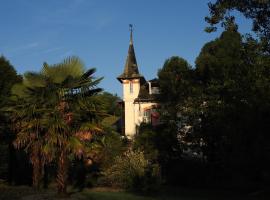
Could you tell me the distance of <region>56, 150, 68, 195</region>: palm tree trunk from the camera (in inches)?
795

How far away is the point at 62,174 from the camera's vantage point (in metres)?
20.3

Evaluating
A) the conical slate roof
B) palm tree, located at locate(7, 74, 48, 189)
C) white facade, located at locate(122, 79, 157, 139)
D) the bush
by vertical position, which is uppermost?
the conical slate roof

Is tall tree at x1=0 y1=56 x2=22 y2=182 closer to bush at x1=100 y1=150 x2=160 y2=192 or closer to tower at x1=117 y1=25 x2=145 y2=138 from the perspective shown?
bush at x1=100 y1=150 x2=160 y2=192

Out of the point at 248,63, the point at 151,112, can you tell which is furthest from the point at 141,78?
the point at 248,63

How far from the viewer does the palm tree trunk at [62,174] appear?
2019 centimetres

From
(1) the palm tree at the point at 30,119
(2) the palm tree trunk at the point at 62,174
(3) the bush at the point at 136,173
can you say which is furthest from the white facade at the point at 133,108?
(2) the palm tree trunk at the point at 62,174

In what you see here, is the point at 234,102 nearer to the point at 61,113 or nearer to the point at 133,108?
the point at 61,113

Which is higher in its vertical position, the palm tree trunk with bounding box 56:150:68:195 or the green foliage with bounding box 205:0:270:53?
the green foliage with bounding box 205:0:270:53

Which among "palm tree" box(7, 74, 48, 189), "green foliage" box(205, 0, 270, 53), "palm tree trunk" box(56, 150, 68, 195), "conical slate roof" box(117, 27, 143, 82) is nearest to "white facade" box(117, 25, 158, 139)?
"conical slate roof" box(117, 27, 143, 82)

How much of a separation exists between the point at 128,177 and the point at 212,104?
12171 mm

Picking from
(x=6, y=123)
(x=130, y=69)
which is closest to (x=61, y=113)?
(x=6, y=123)

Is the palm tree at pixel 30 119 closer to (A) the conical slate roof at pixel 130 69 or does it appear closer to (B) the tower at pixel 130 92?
(B) the tower at pixel 130 92

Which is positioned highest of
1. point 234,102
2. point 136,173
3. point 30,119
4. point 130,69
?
point 130,69

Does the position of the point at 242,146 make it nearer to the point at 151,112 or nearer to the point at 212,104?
the point at 212,104
